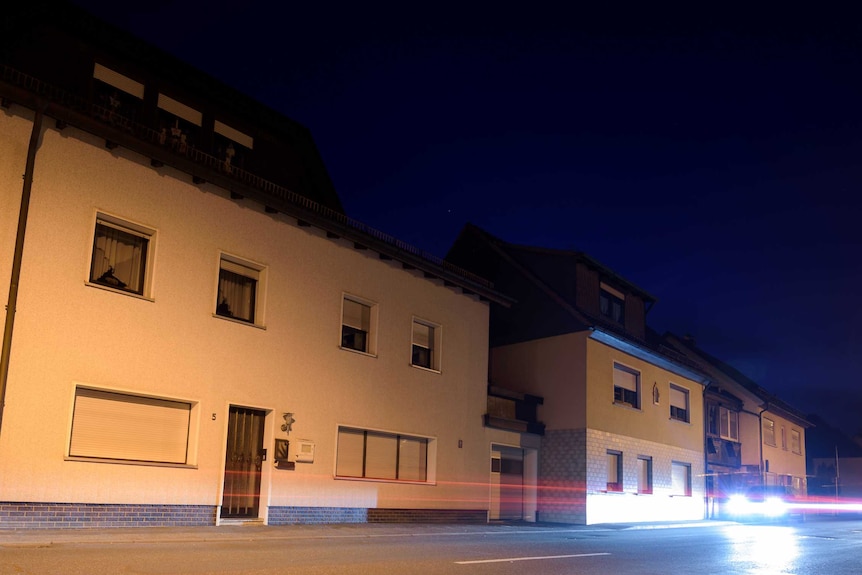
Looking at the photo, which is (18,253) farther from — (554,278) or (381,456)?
(554,278)

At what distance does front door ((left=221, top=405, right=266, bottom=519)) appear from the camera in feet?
56.9

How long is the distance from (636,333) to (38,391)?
24507mm

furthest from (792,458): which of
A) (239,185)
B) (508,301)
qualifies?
(239,185)

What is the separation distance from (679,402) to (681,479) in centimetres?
321

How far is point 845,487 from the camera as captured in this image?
232 ft

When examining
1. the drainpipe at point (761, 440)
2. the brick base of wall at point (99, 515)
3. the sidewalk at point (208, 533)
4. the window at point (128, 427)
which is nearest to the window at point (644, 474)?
the sidewalk at point (208, 533)

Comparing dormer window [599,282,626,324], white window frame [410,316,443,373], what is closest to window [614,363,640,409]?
dormer window [599,282,626,324]

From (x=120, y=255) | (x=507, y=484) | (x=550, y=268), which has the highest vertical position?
(x=550, y=268)

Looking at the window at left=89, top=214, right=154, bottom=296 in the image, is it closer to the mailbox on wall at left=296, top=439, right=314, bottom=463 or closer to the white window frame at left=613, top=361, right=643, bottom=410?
the mailbox on wall at left=296, top=439, right=314, bottom=463

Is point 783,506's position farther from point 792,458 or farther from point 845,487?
point 845,487

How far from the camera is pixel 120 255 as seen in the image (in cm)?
1588

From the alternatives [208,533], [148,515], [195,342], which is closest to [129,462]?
[148,515]

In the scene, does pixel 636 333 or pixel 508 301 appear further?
pixel 636 333

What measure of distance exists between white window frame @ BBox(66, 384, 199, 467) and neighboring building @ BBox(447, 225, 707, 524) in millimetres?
14029
